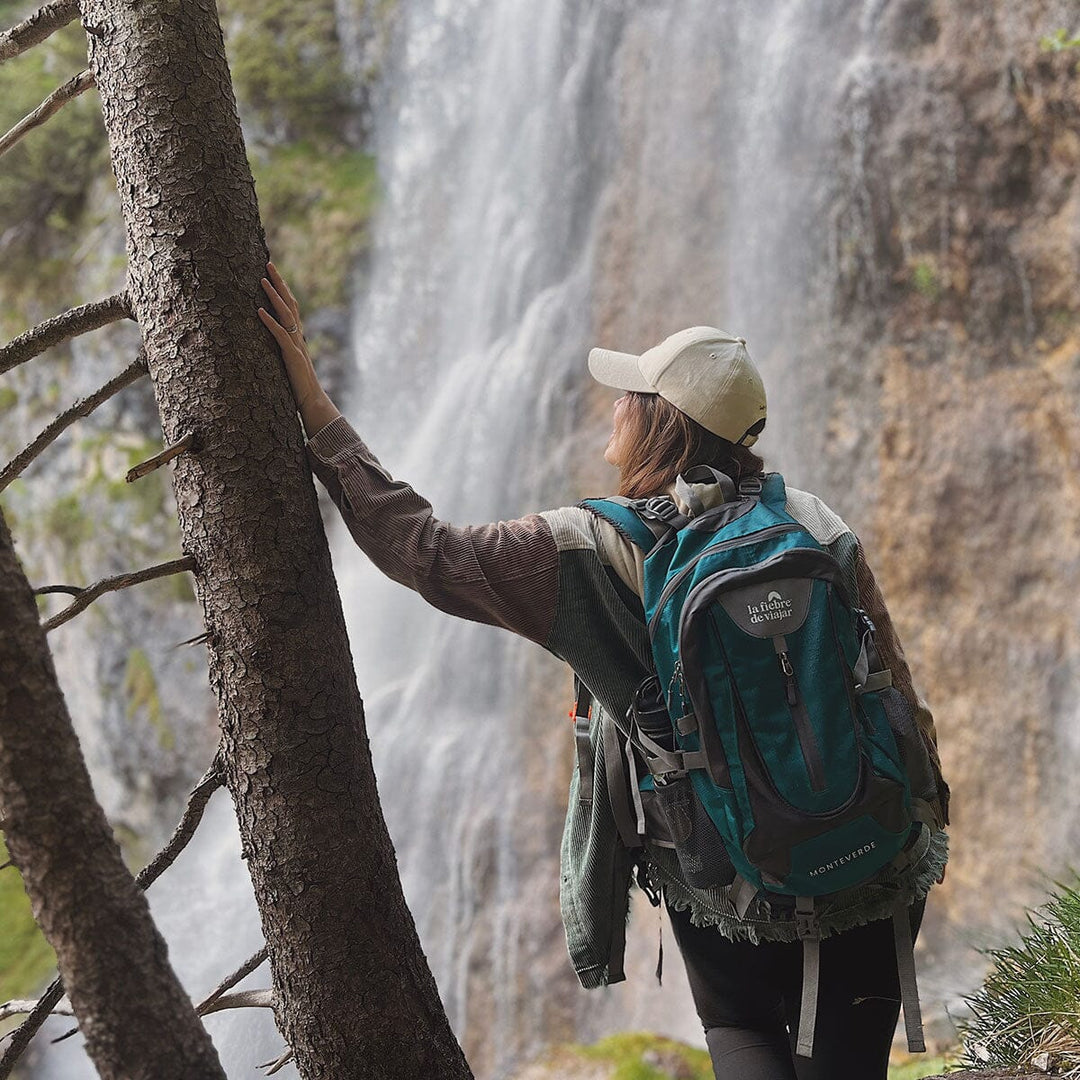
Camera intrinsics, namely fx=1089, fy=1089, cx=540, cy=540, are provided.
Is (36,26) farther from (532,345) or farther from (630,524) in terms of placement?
(532,345)

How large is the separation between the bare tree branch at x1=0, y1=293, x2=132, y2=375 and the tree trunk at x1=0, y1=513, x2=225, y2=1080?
0.61 m

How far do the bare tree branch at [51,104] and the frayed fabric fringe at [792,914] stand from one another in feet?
5.84

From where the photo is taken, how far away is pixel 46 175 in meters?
11.5

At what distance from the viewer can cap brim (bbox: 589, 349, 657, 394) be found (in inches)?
79.6

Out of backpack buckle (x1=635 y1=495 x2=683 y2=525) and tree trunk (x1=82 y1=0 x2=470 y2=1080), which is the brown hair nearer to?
backpack buckle (x1=635 y1=495 x2=683 y2=525)

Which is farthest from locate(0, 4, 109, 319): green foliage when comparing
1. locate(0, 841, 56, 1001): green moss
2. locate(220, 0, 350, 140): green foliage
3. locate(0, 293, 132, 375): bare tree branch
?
locate(0, 293, 132, 375): bare tree branch

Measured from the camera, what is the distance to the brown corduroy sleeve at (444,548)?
1834mm

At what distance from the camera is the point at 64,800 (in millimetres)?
1359

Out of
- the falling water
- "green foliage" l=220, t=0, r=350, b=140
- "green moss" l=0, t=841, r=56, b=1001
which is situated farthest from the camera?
"green foliage" l=220, t=0, r=350, b=140

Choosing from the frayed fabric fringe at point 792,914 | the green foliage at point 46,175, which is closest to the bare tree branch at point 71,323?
the frayed fabric fringe at point 792,914

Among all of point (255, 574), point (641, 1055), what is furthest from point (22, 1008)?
point (641, 1055)

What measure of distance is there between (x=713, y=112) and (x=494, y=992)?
635 cm

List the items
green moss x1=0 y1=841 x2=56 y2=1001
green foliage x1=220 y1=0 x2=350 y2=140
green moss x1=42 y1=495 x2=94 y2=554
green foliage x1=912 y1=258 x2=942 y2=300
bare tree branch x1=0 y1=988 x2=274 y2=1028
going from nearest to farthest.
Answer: bare tree branch x1=0 y1=988 x2=274 y2=1028 → green foliage x1=912 y1=258 x2=942 y2=300 → green moss x1=0 y1=841 x2=56 y2=1001 → green moss x1=42 y1=495 x2=94 y2=554 → green foliage x1=220 y1=0 x2=350 y2=140

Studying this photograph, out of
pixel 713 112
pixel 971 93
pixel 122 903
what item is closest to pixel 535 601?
pixel 122 903
